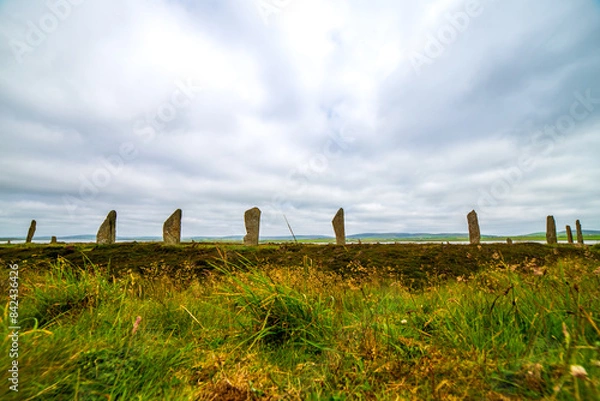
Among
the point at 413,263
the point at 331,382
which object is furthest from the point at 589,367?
the point at 413,263

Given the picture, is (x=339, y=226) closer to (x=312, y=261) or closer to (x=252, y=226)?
(x=252, y=226)

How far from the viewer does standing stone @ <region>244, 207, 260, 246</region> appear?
49.0ft

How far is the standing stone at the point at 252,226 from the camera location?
49.0ft

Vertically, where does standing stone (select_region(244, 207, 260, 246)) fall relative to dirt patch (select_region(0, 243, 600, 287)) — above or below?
above

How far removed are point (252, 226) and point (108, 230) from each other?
349 inches

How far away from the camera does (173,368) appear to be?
210 centimetres

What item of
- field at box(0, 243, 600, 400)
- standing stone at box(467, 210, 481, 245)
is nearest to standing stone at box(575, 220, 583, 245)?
standing stone at box(467, 210, 481, 245)

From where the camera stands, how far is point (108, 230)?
16672mm

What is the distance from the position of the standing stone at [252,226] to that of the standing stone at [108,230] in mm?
8012

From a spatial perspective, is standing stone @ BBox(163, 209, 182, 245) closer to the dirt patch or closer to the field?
the dirt patch

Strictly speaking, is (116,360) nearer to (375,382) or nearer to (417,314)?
(375,382)

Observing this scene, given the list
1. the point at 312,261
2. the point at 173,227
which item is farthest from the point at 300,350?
Answer: the point at 173,227

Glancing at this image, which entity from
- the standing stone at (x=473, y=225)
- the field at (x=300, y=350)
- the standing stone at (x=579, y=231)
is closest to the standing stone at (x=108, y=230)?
the field at (x=300, y=350)

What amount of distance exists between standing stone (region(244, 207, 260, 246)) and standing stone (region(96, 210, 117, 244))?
8.01 metres
